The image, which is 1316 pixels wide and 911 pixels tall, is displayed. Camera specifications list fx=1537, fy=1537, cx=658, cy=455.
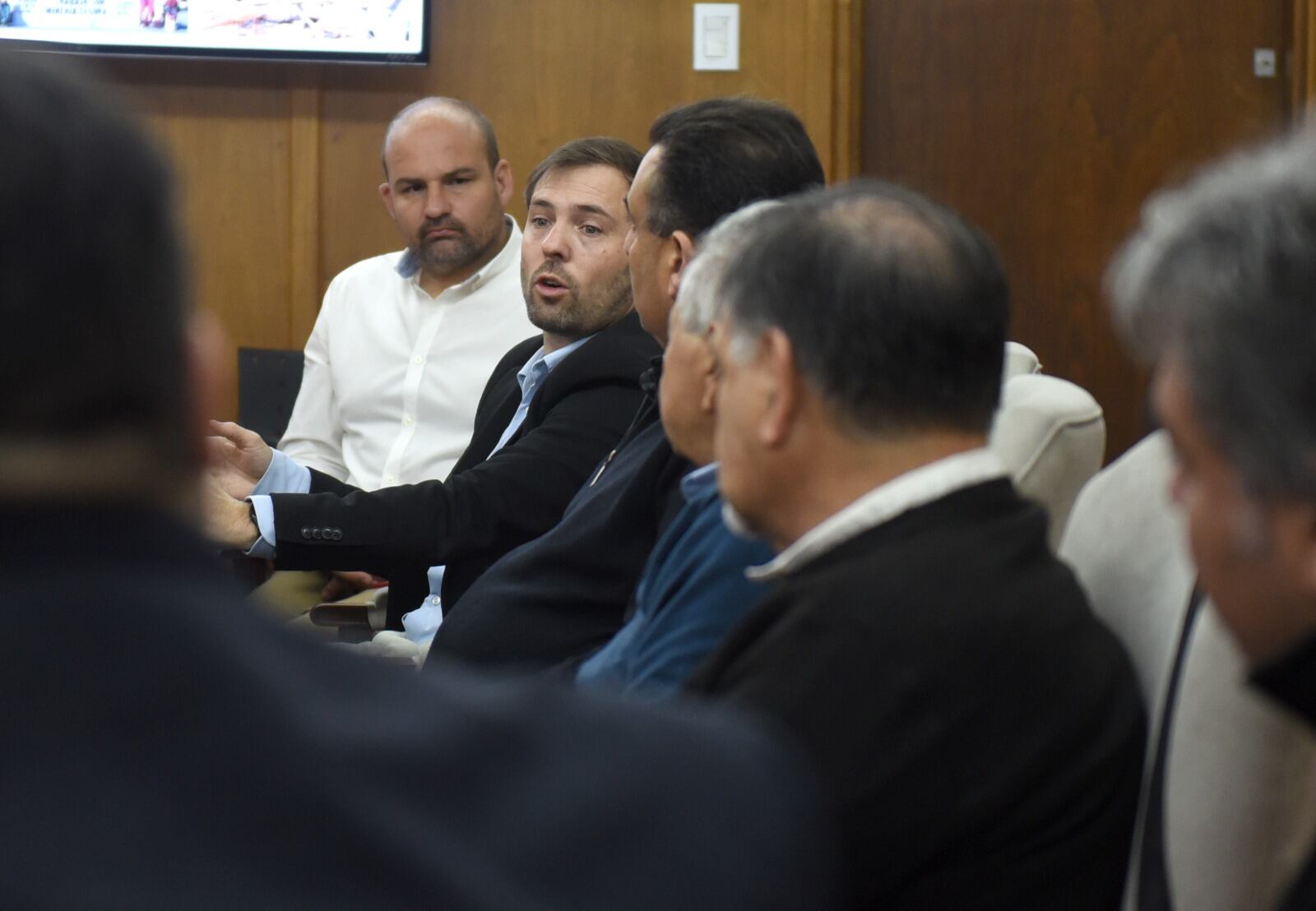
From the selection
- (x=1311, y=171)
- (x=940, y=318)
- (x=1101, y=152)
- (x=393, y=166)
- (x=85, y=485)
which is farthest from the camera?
(x=1101, y=152)

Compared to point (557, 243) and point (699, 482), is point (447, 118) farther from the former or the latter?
point (699, 482)

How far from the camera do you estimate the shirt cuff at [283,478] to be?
8.51 feet

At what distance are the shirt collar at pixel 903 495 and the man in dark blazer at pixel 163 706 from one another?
0.62 m

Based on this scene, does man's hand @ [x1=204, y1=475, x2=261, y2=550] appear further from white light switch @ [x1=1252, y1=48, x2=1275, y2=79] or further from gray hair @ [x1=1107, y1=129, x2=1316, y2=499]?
white light switch @ [x1=1252, y1=48, x2=1275, y2=79]

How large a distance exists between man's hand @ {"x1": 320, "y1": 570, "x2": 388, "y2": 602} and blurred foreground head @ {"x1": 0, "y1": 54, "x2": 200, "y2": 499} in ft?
7.87

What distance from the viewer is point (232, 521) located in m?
2.37

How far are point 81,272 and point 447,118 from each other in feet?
10.3

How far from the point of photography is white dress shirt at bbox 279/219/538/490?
11.0ft

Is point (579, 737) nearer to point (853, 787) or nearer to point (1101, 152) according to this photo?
point (853, 787)

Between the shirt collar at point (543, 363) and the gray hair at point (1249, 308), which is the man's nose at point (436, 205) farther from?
the gray hair at point (1249, 308)

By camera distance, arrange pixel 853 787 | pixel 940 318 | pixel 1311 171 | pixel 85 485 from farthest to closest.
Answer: pixel 940 318 → pixel 853 787 → pixel 1311 171 → pixel 85 485

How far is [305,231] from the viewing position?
411 centimetres

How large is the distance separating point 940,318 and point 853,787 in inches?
14.5

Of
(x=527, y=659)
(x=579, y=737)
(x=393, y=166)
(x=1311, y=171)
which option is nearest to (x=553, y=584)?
(x=527, y=659)
